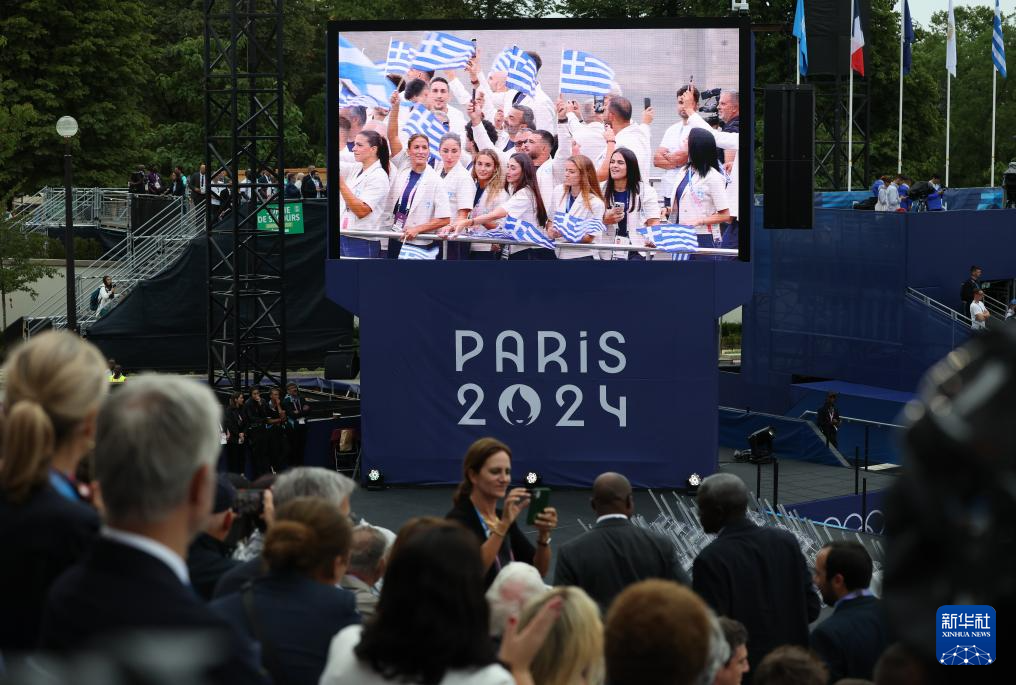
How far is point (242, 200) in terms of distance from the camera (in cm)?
A: 2845

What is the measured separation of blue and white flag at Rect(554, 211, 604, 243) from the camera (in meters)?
18.1

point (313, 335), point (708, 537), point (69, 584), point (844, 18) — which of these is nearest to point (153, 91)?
point (313, 335)

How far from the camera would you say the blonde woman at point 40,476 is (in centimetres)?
252

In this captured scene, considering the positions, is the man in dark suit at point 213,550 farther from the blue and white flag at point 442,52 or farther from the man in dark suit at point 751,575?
the blue and white flag at point 442,52

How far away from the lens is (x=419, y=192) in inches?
715

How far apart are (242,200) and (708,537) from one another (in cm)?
1925

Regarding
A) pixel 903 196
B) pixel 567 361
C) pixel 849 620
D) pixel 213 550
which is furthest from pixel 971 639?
pixel 903 196

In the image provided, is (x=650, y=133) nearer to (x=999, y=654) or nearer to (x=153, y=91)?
(x=999, y=654)

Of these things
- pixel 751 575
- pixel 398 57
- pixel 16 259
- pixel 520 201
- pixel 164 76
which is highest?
pixel 164 76

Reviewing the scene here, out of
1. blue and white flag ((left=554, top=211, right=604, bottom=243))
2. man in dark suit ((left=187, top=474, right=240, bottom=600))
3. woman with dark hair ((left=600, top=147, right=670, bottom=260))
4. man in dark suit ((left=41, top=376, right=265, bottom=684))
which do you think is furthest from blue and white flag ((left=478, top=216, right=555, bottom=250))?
man in dark suit ((left=41, top=376, right=265, bottom=684))

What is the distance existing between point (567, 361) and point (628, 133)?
3.01 meters

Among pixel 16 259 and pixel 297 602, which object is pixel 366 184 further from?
pixel 297 602

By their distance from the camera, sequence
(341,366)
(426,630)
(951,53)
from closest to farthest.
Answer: (426,630) < (341,366) < (951,53)

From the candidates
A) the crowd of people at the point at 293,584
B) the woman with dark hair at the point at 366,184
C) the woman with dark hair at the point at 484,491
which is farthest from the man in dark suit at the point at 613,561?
the woman with dark hair at the point at 366,184
